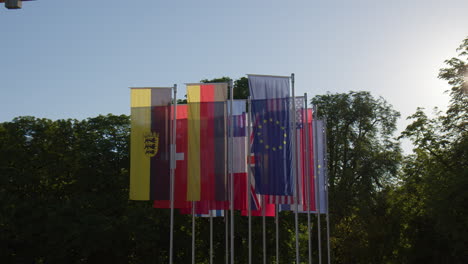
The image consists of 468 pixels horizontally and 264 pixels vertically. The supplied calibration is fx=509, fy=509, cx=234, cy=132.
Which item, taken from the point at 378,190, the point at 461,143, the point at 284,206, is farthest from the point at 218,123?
the point at 378,190

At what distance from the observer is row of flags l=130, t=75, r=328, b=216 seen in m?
20.5

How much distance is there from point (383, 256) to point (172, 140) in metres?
27.3

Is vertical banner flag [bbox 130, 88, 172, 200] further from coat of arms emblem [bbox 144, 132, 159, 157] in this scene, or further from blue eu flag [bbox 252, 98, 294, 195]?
blue eu flag [bbox 252, 98, 294, 195]

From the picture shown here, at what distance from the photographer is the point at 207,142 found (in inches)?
838

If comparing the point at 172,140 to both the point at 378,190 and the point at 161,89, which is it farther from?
the point at 378,190

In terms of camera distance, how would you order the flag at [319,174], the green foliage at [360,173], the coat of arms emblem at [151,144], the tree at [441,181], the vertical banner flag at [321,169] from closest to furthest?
1. the coat of arms emblem at [151,144]
2. the flag at [319,174]
3. the vertical banner flag at [321,169]
4. the tree at [441,181]
5. the green foliage at [360,173]

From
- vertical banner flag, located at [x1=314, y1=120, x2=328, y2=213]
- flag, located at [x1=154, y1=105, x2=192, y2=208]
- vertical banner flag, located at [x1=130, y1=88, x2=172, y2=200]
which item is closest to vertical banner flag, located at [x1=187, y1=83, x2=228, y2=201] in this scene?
flag, located at [x1=154, y1=105, x2=192, y2=208]

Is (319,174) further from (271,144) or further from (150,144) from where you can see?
(150,144)

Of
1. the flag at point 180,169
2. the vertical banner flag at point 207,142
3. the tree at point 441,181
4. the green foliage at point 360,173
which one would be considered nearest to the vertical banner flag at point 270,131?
the vertical banner flag at point 207,142

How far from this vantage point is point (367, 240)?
4166cm

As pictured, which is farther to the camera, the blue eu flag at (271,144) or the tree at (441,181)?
the tree at (441,181)

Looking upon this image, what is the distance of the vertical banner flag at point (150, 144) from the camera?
67.7 feet

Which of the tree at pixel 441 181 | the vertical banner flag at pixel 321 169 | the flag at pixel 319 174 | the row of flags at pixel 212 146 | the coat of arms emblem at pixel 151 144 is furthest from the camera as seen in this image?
the tree at pixel 441 181

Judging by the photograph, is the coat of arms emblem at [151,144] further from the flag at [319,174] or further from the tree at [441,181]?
the tree at [441,181]
